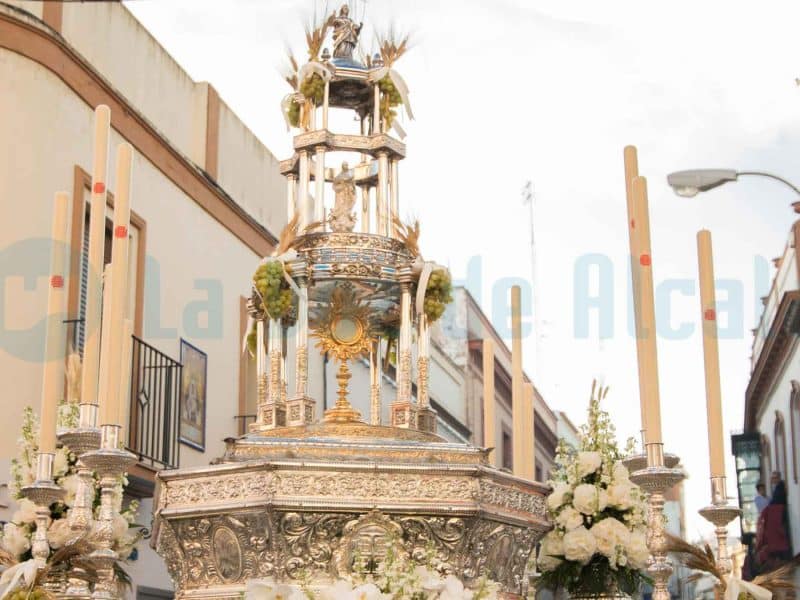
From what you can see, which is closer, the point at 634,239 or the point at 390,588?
the point at 390,588

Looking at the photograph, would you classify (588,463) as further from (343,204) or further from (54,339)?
(54,339)

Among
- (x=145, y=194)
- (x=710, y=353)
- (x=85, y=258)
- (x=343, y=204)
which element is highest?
(x=145, y=194)

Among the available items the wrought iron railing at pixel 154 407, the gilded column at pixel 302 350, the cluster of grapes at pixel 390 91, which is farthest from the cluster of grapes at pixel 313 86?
the wrought iron railing at pixel 154 407

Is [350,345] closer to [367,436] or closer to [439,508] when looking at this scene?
[367,436]

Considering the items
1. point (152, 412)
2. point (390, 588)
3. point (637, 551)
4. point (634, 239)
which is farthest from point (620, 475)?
point (152, 412)

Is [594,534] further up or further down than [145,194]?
further down

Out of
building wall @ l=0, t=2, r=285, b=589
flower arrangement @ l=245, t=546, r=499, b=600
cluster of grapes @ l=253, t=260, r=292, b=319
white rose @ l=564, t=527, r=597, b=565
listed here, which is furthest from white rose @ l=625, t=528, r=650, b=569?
building wall @ l=0, t=2, r=285, b=589

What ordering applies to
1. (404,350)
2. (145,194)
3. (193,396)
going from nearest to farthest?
(404,350) < (145,194) < (193,396)

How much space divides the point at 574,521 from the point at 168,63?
7.12 meters

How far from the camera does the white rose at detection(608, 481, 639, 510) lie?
6.32 meters

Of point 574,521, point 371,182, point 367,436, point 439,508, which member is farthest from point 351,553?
point 371,182

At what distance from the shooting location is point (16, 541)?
6.03 m

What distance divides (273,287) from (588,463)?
1.72m

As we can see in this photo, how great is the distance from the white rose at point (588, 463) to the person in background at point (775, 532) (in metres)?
12.8
